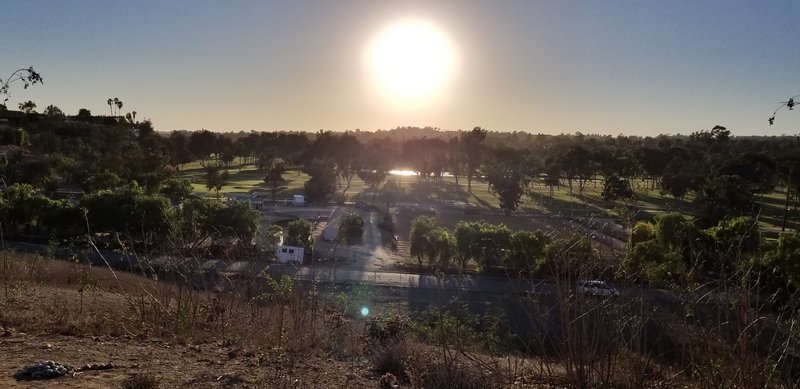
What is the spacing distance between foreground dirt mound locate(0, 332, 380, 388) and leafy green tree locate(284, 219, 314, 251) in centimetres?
2277

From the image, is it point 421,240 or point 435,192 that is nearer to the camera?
point 421,240

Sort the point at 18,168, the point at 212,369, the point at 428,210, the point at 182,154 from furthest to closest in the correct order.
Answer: the point at 182,154
the point at 428,210
the point at 18,168
the point at 212,369

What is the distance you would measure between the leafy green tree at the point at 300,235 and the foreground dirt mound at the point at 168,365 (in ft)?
74.7

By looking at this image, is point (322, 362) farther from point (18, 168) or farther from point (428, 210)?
point (18, 168)

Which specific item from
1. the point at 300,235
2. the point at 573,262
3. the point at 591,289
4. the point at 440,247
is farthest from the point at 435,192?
the point at 591,289

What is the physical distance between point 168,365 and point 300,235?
78.6 ft

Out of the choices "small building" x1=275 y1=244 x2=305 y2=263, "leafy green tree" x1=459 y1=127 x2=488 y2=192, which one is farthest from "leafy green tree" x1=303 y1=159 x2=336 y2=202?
"small building" x1=275 y1=244 x2=305 y2=263

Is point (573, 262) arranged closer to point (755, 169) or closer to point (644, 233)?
point (644, 233)

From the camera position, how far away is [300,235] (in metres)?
29.1

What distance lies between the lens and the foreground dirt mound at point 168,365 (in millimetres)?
4832

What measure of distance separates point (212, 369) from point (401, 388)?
6.22ft

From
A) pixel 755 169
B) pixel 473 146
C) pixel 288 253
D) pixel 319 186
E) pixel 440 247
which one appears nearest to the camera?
pixel 288 253

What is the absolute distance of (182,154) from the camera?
254 ft

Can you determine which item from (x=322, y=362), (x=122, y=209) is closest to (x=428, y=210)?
(x=122, y=209)
